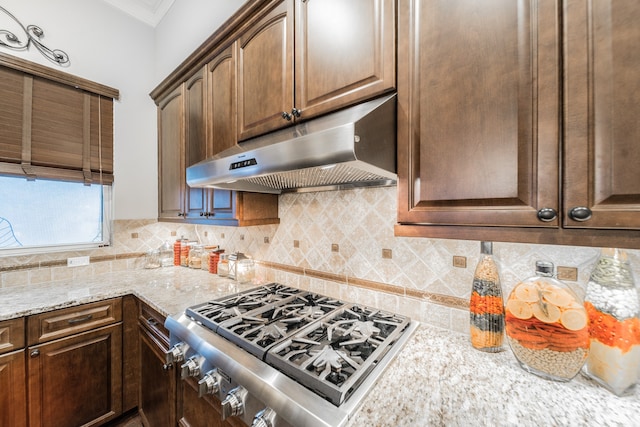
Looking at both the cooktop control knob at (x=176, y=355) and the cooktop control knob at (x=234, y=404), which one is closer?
the cooktop control knob at (x=234, y=404)

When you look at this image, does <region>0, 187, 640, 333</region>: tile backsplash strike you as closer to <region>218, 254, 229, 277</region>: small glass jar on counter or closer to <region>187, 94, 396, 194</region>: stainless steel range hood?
<region>218, 254, 229, 277</region>: small glass jar on counter

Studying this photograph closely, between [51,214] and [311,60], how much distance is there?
2371 millimetres

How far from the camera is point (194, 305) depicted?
1.33 meters

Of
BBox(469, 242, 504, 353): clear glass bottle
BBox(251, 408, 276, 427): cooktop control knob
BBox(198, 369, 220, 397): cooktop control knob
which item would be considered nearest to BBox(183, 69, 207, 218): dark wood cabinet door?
BBox(198, 369, 220, 397): cooktop control knob

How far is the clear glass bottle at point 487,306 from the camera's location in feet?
2.84

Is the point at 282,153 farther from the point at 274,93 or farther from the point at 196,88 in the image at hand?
the point at 196,88

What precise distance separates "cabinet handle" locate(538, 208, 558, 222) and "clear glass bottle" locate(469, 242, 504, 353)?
0.31m

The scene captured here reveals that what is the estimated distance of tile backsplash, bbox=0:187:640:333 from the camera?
3.07 feet

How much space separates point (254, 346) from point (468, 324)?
2.81 feet

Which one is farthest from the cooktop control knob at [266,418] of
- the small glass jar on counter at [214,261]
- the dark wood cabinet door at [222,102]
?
the small glass jar on counter at [214,261]

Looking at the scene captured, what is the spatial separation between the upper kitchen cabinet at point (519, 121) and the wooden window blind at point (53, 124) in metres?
2.48

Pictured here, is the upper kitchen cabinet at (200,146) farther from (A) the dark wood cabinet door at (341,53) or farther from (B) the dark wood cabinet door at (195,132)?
(A) the dark wood cabinet door at (341,53)

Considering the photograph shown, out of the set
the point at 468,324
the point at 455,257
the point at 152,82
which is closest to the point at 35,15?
the point at 152,82

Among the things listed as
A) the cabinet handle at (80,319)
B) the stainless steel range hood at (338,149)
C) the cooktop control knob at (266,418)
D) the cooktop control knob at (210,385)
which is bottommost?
the cabinet handle at (80,319)
